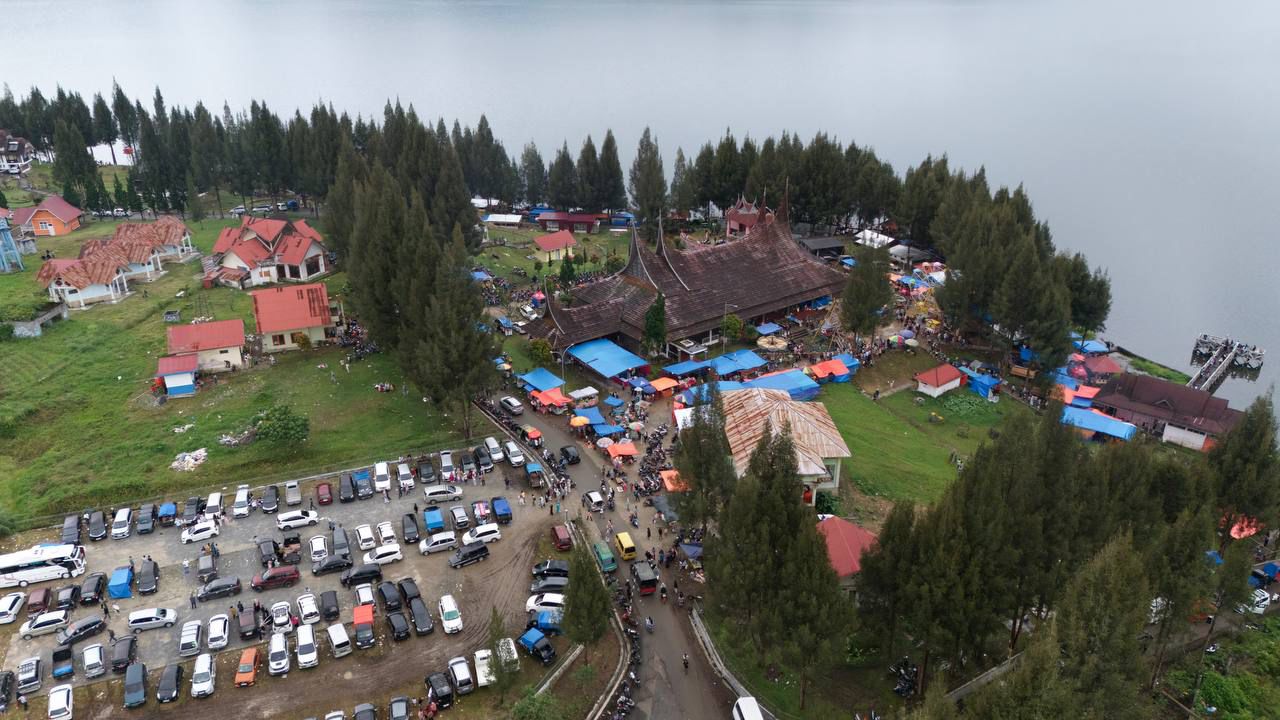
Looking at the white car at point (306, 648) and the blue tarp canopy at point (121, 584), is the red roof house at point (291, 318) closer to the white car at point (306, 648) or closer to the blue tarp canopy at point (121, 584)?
the blue tarp canopy at point (121, 584)

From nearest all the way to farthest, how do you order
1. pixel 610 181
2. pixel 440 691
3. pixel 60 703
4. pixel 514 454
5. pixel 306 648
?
pixel 60 703, pixel 440 691, pixel 306 648, pixel 514 454, pixel 610 181

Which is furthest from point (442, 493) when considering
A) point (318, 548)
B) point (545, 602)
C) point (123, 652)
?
point (123, 652)

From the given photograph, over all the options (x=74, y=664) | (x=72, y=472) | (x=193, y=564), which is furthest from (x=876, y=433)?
(x=72, y=472)

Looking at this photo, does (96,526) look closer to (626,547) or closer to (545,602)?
(545,602)

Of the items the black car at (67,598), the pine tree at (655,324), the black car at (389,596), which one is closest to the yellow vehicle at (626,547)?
the black car at (389,596)

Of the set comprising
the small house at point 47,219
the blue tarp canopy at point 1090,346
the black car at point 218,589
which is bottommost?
the black car at point 218,589

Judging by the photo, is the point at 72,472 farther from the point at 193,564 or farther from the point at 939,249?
the point at 939,249
